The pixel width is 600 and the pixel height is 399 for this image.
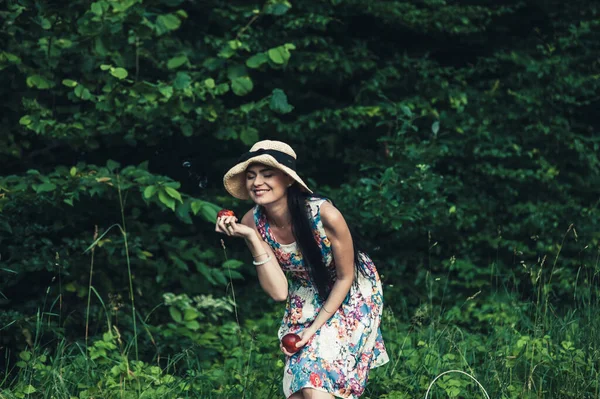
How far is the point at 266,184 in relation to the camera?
10.6 ft

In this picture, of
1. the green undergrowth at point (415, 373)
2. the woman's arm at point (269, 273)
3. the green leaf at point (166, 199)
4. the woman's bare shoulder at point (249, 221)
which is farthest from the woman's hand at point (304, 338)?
the green leaf at point (166, 199)

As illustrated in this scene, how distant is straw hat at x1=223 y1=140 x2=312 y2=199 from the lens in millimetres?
3172

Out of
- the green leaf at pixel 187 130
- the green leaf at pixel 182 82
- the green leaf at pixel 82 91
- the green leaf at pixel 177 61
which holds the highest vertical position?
the green leaf at pixel 182 82

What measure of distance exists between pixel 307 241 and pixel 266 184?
10.8 inches

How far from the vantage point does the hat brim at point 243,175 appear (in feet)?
10.4

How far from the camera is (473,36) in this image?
8.25 meters

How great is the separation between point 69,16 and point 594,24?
4.93 metres

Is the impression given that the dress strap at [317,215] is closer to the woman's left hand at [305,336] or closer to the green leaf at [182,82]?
the woman's left hand at [305,336]

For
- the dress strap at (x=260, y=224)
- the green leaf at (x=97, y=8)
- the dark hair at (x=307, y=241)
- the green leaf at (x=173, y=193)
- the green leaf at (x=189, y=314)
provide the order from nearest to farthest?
the dark hair at (x=307, y=241)
the dress strap at (x=260, y=224)
the green leaf at (x=173, y=193)
the green leaf at (x=97, y=8)
the green leaf at (x=189, y=314)

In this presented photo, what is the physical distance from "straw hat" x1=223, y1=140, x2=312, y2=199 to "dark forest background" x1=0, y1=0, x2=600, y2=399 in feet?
3.01

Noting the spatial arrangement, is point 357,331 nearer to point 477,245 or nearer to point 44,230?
point 44,230

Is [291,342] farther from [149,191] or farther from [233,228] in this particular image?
[149,191]

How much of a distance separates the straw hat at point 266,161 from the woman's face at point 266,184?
4cm

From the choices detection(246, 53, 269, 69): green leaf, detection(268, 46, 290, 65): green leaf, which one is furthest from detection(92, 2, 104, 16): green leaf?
detection(268, 46, 290, 65): green leaf
